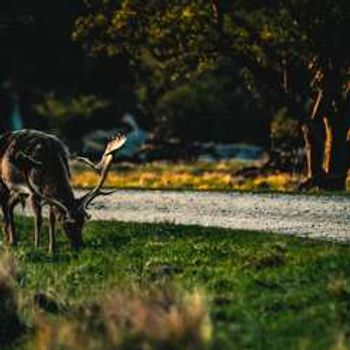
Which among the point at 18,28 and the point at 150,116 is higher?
the point at 18,28

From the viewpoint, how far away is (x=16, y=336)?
11727 mm

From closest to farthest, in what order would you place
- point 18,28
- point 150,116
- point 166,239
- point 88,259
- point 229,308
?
point 229,308
point 88,259
point 166,239
point 18,28
point 150,116

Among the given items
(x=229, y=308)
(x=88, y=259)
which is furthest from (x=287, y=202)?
(x=229, y=308)

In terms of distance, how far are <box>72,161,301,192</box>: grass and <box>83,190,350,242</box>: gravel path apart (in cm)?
291

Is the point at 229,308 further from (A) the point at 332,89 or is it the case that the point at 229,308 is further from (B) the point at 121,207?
(A) the point at 332,89

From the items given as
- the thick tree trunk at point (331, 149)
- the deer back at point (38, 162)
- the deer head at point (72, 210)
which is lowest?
the thick tree trunk at point (331, 149)

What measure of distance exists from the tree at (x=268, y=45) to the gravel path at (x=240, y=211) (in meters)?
4.95

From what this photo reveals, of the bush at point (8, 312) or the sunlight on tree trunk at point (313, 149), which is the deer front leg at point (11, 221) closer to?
the bush at point (8, 312)

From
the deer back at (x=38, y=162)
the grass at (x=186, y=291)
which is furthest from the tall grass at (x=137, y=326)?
the deer back at (x=38, y=162)

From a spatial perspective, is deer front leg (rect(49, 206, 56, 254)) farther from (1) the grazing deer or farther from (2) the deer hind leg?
(2) the deer hind leg

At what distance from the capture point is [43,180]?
16.7m

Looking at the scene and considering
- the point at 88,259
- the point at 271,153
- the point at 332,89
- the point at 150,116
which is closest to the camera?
the point at 88,259

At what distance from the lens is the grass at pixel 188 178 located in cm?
2953

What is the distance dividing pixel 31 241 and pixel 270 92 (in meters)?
13.0
